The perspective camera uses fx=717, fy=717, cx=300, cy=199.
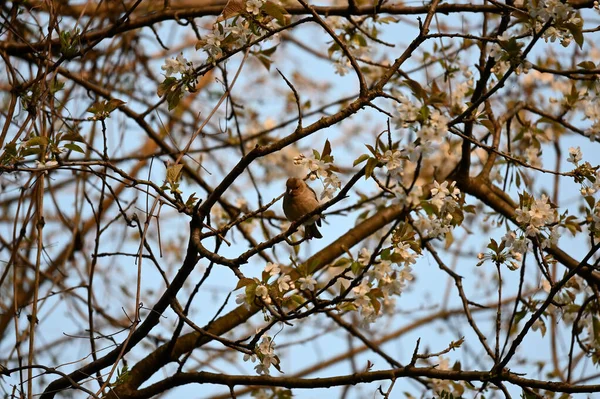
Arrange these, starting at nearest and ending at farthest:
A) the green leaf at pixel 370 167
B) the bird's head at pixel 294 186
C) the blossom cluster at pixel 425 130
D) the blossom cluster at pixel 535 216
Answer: the blossom cluster at pixel 425 130, the green leaf at pixel 370 167, the blossom cluster at pixel 535 216, the bird's head at pixel 294 186

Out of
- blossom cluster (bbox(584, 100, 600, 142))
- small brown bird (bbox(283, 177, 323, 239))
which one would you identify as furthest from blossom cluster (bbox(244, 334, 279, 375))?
blossom cluster (bbox(584, 100, 600, 142))

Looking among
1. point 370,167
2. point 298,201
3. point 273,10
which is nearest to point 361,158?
point 370,167

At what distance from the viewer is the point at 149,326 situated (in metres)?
2.66

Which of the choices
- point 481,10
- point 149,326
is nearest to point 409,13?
point 481,10

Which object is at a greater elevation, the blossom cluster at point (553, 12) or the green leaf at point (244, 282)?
the blossom cluster at point (553, 12)

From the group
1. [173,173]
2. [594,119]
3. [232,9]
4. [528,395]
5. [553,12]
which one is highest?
[594,119]

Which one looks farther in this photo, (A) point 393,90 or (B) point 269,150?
(A) point 393,90

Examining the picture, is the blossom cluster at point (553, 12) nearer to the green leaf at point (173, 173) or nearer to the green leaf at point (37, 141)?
the green leaf at point (173, 173)

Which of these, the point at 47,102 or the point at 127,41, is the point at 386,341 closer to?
the point at 127,41

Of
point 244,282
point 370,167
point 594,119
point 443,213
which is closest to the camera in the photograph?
point 370,167

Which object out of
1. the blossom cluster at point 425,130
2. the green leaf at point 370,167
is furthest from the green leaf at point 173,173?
the blossom cluster at point 425,130

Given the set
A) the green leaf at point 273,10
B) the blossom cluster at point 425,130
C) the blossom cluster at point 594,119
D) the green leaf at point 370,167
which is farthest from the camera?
the blossom cluster at point 594,119

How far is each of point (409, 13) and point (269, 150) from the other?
1.44m

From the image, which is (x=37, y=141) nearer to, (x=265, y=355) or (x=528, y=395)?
(x=265, y=355)
